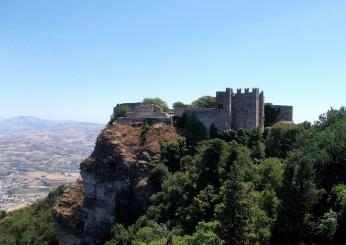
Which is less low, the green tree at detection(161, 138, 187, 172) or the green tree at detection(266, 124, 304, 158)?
the green tree at detection(266, 124, 304, 158)

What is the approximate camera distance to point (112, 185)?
58.8 metres

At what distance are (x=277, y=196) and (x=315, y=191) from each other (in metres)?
5.15

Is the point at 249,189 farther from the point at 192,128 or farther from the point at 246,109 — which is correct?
the point at 192,128

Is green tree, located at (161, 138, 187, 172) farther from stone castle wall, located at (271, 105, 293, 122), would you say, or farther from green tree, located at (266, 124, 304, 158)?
stone castle wall, located at (271, 105, 293, 122)

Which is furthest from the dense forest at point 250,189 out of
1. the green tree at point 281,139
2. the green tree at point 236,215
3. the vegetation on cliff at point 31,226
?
the vegetation on cliff at point 31,226

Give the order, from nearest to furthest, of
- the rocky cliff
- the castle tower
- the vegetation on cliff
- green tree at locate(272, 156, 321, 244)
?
green tree at locate(272, 156, 321, 244), the rocky cliff, the castle tower, the vegetation on cliff

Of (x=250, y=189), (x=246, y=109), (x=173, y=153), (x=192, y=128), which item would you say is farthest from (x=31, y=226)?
(x=250, y=189)

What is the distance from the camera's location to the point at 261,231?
3469 cm

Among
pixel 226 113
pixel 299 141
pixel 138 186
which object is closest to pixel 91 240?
pixel 138 186

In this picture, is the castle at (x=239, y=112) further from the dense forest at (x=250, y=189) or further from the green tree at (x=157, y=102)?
the green tree at (x=157, y=102)

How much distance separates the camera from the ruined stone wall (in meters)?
61.3

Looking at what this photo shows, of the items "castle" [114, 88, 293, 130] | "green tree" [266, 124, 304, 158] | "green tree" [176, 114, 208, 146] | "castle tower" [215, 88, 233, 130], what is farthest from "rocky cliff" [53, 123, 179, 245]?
"green tree" [266, 124, 304, 158]

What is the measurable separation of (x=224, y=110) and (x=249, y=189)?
82.0 feet

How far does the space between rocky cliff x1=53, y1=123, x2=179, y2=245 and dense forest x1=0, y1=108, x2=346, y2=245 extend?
6.00 feet
